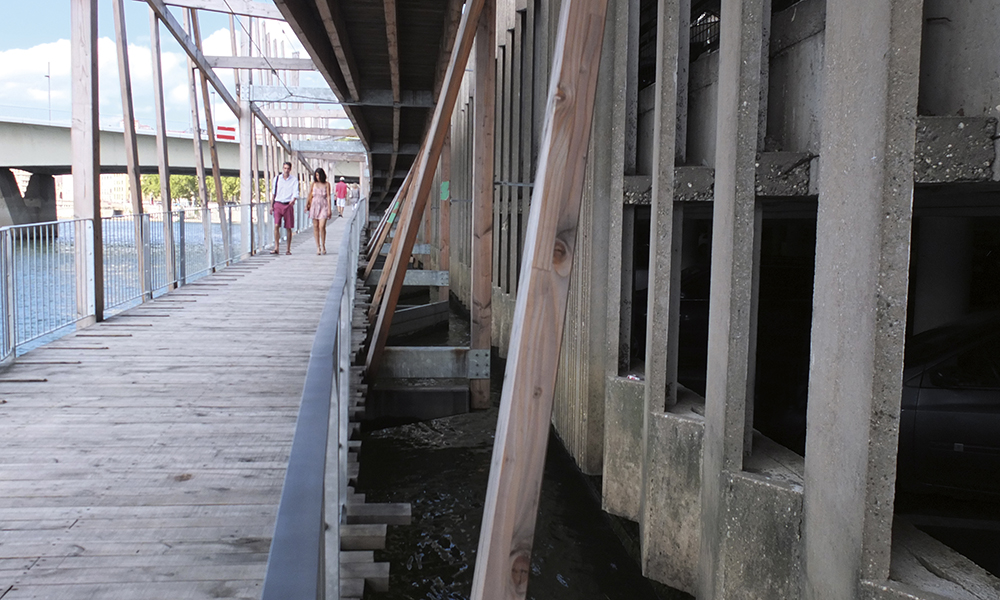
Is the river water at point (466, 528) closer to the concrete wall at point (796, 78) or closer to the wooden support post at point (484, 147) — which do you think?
the wooden support post at point (484, 147)

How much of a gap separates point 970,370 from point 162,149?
11.7 m

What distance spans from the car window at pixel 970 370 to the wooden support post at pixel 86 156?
→ 797 centimetres

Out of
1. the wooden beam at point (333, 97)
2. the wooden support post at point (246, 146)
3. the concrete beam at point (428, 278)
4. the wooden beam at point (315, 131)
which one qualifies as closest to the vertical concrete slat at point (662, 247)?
the concrete beam at point (428, 278)

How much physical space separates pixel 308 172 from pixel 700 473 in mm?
58747

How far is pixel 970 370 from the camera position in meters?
4.84

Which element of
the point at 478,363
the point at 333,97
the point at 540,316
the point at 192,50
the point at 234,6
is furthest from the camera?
the point at 333,97

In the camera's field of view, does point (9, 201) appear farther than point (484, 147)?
Yes

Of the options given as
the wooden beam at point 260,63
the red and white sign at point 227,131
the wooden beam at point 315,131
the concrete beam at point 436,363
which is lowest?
the concrete beam at point 436,363

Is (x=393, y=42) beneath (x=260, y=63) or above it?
beneath

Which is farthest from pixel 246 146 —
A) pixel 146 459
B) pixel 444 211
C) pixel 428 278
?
pixel 146 459

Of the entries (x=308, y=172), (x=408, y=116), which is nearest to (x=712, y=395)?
(x=408, y=116)

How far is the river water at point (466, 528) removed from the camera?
526 centimetres

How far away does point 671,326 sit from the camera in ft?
15.3

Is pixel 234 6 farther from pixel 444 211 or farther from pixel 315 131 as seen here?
pixel 315 131
